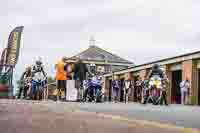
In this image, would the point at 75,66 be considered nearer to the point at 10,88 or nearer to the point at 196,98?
the point at 10,88

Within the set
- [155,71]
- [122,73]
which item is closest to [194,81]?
[155,71]

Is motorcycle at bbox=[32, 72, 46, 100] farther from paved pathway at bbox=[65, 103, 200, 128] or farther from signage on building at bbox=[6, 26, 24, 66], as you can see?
paved pathway at bbox=[65, 103, 200, 128]

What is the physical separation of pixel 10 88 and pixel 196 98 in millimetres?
10410

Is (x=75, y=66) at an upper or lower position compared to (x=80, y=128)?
upper

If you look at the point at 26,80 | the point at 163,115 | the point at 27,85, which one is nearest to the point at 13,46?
the point at 26,80

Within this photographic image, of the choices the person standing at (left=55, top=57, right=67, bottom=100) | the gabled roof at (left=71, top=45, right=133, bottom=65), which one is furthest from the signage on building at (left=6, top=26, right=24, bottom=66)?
the gabled roof at (left=71, top=45, right=133, bottom=65)

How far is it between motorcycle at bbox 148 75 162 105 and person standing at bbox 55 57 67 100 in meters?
3.26

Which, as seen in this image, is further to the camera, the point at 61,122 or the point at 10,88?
the point at 10,88

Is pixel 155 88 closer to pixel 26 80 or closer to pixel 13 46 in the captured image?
pixel 26 80

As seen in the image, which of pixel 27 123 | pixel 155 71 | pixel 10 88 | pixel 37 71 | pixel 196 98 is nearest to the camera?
pixel 27 123

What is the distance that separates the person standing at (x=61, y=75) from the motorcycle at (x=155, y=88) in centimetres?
326

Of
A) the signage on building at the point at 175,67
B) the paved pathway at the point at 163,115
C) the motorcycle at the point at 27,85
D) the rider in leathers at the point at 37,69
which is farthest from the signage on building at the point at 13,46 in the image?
the paved pathway at the point at 163,115

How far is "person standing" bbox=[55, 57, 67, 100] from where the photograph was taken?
20.0m

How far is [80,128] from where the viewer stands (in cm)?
627
